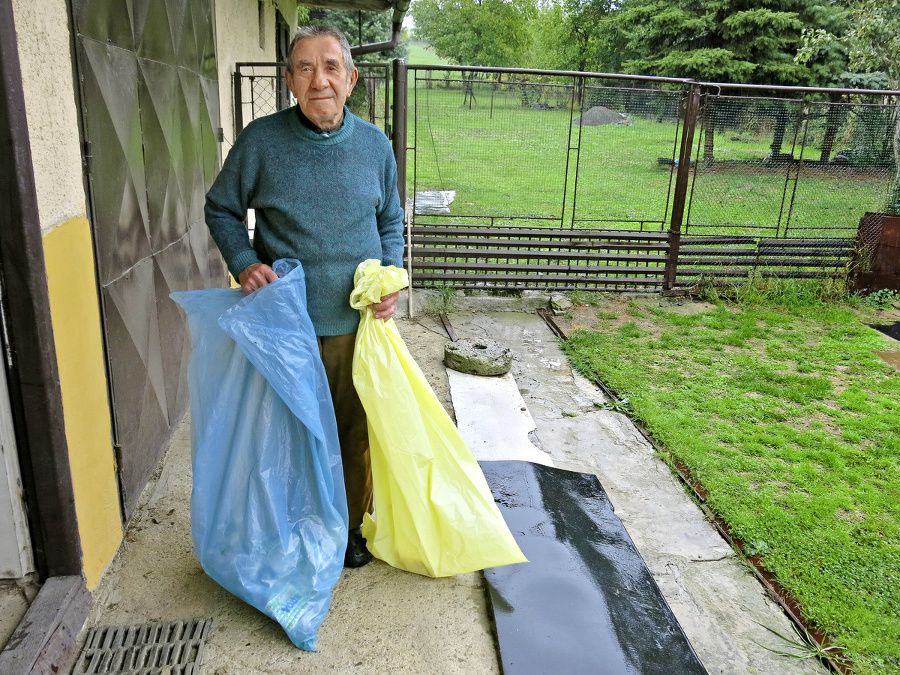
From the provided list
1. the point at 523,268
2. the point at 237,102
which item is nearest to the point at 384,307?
the point at 237,102

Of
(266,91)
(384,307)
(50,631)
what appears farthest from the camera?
(266,91)

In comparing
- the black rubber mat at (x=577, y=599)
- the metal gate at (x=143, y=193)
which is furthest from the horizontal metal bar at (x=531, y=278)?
the black rubber mat at (x=577, y=599)

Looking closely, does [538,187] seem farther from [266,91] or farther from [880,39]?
[266,91]

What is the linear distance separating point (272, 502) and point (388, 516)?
0.46 m

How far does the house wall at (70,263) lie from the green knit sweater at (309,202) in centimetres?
41

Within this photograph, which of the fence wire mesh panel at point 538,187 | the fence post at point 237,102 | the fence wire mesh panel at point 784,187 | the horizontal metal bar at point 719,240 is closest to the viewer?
the fence post at point 237,102

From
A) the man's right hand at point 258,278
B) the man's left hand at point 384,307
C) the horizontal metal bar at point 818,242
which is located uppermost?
the man's right hand at point 258,278

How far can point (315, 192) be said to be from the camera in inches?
82.3

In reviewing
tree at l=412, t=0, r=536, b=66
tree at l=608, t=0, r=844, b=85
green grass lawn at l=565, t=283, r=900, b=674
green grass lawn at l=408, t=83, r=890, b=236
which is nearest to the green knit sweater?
green grass lawn at l=565, t=283, r=900, b=674

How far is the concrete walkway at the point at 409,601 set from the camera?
2031 millimetres

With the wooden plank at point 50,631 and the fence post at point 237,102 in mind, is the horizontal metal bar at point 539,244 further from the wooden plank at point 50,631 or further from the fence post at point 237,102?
the wooden plank at point 50,631

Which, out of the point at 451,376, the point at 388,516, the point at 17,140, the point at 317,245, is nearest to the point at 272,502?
the point at 388,516

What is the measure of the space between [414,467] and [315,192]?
0.91 meters

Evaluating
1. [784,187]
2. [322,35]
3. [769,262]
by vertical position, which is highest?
[322,35]
